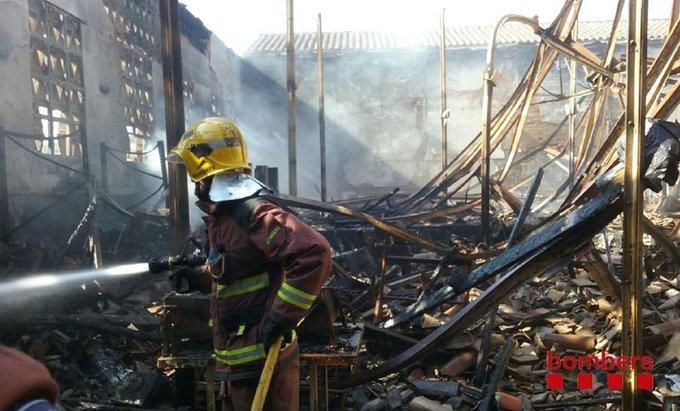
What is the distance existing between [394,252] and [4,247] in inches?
213

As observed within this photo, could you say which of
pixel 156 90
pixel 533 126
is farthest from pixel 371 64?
pixel 156 90

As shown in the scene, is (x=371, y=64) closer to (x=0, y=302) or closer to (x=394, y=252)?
(x=394, y=252)

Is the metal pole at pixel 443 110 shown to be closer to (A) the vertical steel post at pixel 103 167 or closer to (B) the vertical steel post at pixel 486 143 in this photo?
(B) the vertical steel post at pixel 486 143

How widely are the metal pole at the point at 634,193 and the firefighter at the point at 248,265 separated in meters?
1.52

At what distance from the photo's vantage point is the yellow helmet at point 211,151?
8.72ft

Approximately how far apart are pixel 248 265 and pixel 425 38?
22.0 metres

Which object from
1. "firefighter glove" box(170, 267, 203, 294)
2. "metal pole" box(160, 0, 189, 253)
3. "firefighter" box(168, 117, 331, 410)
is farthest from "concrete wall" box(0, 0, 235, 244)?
"firefighter" box(168, 117, 331, 410)

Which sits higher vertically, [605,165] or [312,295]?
[605,165]

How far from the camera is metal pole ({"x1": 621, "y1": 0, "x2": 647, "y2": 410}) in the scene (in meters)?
2.44

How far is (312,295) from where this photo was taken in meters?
2.39

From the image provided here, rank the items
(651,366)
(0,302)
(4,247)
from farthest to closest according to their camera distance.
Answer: (4,247) → (0,302) → (651,366)

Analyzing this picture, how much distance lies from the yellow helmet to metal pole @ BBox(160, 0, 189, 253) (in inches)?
76.9

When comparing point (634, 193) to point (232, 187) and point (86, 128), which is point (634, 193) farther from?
point (86, 128)

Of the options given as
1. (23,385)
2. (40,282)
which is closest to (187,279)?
(23,385)
